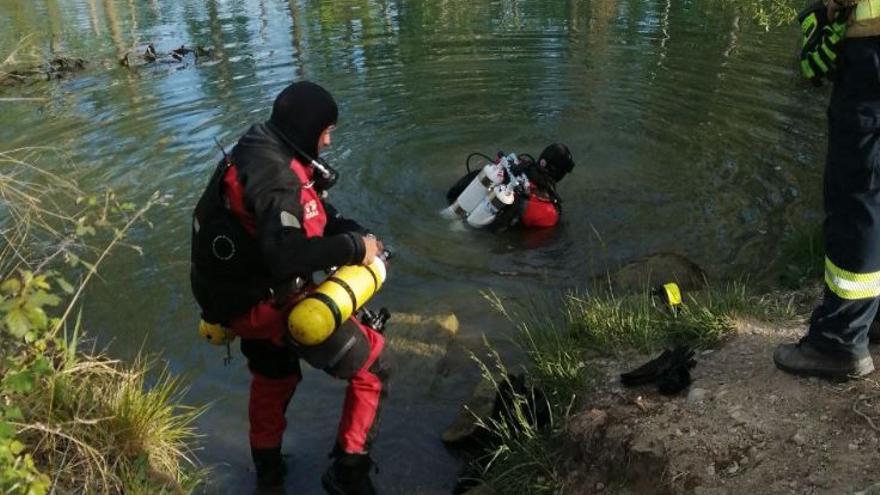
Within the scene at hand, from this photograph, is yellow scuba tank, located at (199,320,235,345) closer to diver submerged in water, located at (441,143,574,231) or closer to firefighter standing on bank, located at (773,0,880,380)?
firefighter standing on bank, located at (773,0,880,380)

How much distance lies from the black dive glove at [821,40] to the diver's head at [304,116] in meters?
2.11

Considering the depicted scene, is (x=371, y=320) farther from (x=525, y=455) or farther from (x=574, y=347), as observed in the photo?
(x=574, y=347)

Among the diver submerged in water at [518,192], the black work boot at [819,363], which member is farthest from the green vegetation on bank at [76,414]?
the diver submerged in water at [518,192]

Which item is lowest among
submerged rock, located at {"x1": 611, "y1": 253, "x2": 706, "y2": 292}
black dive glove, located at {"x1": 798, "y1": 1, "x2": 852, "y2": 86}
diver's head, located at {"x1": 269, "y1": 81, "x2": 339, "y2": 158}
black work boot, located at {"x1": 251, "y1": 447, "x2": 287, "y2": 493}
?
black work boot, located at {"x1": 251, "y1": 447, "x2": 287, "y2": 493}

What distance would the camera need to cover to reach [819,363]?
133 inches

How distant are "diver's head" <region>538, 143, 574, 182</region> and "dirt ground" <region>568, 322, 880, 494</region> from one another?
3.22 meters

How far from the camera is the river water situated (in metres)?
5.39

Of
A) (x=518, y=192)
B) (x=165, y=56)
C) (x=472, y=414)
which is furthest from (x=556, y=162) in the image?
(x=165, y=56)

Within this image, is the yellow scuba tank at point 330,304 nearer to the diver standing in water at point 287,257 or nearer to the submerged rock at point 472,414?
the diver standing in water at point 287,257

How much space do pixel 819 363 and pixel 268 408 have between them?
2.73 meters

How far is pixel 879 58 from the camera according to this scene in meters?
2.93

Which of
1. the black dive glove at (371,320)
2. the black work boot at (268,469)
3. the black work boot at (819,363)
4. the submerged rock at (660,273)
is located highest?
the black work boot at (819,363)

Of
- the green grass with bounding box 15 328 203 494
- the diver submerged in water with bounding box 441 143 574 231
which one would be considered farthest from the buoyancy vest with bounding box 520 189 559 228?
the green grass with bounding box 15 328 203 494

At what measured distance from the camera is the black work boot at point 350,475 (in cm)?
406
